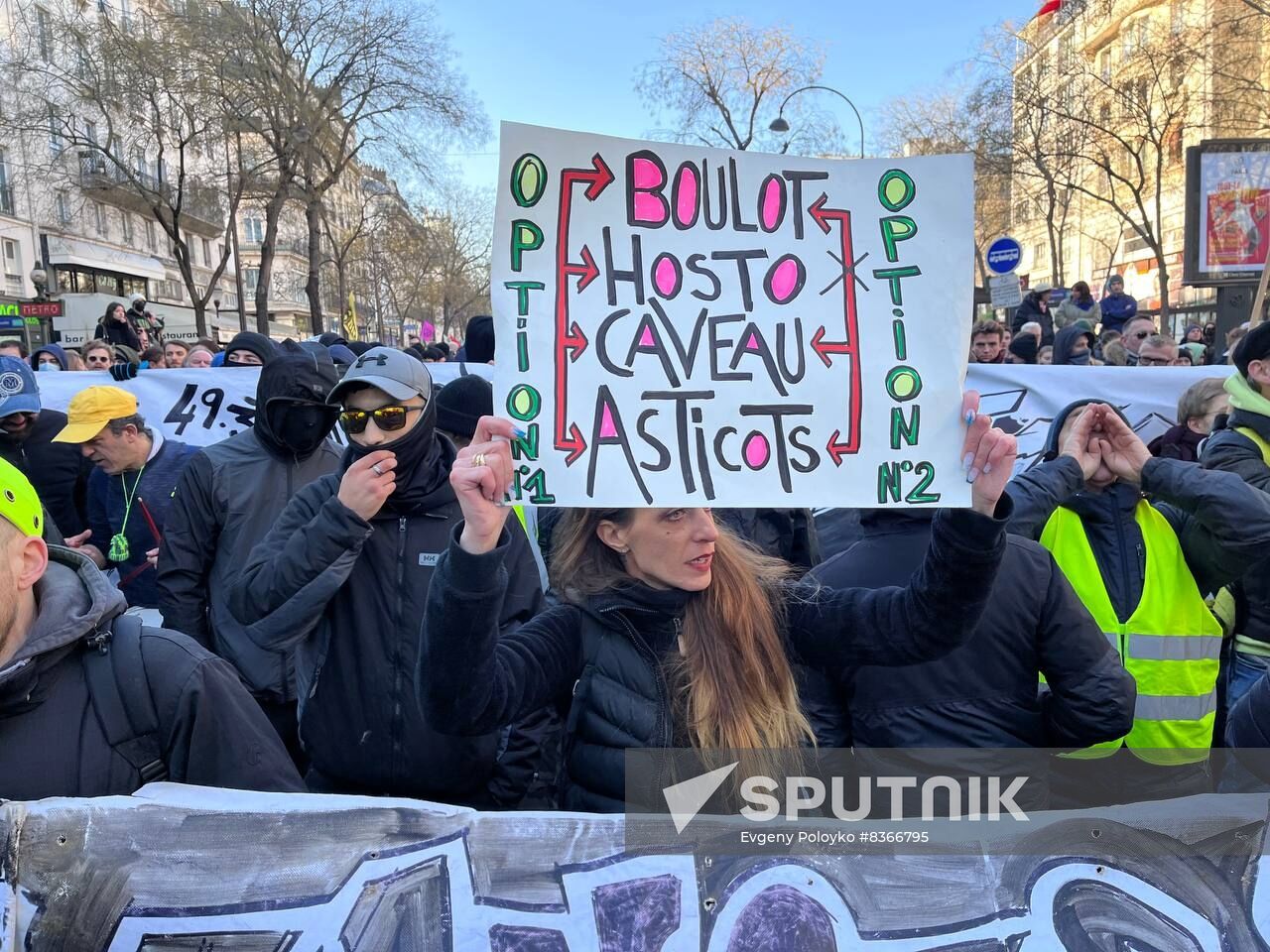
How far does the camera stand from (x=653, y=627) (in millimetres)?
1893

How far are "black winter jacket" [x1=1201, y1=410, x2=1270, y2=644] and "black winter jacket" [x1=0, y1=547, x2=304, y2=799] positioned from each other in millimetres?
2427

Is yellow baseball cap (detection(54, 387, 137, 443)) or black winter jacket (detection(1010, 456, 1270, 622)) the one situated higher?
yellow baseball cap (detection(54, 387, 137, 443))

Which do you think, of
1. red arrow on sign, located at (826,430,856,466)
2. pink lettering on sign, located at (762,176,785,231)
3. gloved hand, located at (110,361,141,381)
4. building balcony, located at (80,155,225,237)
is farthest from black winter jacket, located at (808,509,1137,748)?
building balcony, located at (80,155,225,237)

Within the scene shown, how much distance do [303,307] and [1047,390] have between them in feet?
233

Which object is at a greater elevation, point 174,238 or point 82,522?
point 174,238

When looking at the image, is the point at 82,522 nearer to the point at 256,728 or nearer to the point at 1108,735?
the point at 256,728

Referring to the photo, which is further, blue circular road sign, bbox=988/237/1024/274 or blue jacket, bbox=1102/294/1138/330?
blue circular road sign, bbox=988/237/1024/274

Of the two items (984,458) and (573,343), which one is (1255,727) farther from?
(573,343)

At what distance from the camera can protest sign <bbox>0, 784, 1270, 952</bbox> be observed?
1.62 m

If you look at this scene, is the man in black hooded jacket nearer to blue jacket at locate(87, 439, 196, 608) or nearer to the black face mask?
the black face mask

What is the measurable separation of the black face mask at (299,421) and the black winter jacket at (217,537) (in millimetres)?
100

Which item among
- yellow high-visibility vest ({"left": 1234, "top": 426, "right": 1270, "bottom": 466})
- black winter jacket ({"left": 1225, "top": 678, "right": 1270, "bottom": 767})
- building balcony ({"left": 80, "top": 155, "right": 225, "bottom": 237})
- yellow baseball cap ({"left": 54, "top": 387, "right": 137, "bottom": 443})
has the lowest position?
black winter jacket ({"left": 1225, "top": 678, "right": 1270, "bottom": 767})

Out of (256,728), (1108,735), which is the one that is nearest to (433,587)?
(256,728)

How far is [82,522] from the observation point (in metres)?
5.07
